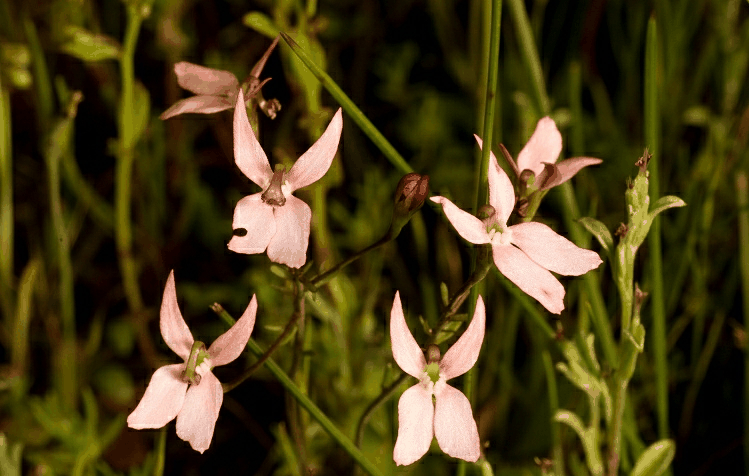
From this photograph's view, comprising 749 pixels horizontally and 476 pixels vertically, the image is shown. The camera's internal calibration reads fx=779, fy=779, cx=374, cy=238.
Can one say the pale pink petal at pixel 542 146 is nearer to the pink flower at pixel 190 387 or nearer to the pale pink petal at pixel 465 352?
the pale pink petal at pixel 465 352

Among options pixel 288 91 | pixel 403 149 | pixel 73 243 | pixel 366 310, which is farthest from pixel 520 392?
pixel 73 243

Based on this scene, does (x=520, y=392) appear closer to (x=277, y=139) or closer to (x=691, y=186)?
(x=691, y=186)

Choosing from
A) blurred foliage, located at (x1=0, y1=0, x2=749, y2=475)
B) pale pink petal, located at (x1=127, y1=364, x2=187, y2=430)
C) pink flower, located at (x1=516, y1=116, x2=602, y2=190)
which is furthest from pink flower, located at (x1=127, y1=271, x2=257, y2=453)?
blurred foliage, located at (x1=0, y1=0, x2=749, y2=475)

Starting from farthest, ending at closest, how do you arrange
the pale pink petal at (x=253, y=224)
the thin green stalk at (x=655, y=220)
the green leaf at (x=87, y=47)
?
the green leaf at (x=87, y=47) → the thin green stalk at (x=655, y=220) → the pale pink petal at (x=253, y=224)

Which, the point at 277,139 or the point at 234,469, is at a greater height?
the point at 277,139

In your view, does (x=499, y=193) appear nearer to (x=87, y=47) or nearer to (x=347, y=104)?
(x=347, y=104)

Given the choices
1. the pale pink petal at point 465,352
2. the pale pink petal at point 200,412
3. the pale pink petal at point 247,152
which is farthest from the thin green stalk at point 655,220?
the pale pink petal at point 200,412

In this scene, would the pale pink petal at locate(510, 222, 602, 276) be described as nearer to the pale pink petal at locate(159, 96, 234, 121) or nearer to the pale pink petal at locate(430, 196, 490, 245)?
the pale pink petal at locate(430, 196, 490, 245)
